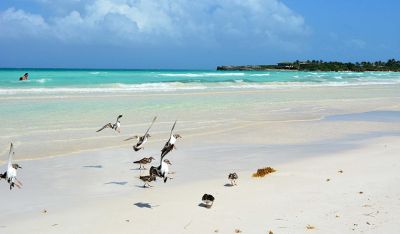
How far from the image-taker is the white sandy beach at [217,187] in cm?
567

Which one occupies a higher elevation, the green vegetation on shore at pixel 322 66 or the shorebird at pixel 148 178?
the shorebird at pixel 148 178

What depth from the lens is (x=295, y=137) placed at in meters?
12.8

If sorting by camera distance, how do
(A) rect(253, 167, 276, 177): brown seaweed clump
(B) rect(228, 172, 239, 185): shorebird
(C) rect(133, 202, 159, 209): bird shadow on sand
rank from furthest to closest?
(A) rect(253, 167, 276, 177): brown seaweed clump
(B) rect(228, 172, 239, 185): shorebird
(C) rect(133, 202, 159, 209): bird shadow on sand

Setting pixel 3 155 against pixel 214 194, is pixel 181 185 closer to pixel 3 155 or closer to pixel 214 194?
pixel 214 194

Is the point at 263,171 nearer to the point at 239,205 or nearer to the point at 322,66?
the point at 239,205

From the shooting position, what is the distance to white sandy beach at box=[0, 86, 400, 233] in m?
5.67

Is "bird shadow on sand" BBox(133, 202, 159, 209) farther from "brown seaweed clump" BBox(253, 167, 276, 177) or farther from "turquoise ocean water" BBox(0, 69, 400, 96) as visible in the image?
"turquoise ocean water" BBox(0, 69, 400, 96)

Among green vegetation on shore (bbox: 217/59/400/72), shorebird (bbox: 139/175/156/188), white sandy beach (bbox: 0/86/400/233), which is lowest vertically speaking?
green vegetation on shore (bbox: 217/59/400/72)

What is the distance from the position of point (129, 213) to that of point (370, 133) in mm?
9066

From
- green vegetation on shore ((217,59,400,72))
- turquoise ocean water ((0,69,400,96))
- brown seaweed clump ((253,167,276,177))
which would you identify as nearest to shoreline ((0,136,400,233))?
brown seaweed clump ((253,167,276,177))

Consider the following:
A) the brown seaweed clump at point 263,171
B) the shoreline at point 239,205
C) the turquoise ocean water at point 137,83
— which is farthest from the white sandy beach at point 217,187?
the turquoise ocean water at point 137,83

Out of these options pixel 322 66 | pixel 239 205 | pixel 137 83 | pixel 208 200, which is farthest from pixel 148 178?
pixel 322 66

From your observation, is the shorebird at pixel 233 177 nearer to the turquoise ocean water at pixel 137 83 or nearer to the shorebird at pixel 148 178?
the shorebird at pixel 148 178

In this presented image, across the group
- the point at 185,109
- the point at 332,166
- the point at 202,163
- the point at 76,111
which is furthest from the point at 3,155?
the point at 185,109
